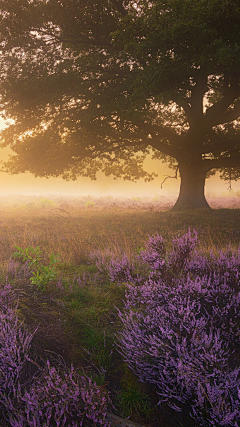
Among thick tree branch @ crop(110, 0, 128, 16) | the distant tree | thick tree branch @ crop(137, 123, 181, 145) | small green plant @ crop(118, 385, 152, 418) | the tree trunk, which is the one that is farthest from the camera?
the tree trunk

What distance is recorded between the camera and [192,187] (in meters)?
16.5

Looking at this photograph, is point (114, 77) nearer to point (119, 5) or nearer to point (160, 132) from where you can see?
point (119, 5)

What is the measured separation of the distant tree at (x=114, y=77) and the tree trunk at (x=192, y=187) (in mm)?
64

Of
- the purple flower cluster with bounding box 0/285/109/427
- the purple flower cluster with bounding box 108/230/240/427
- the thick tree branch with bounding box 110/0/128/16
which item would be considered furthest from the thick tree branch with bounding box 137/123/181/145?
the purple flower cluster with bounding box 0/285/109/427

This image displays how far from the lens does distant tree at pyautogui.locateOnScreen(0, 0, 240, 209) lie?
820 centimetres

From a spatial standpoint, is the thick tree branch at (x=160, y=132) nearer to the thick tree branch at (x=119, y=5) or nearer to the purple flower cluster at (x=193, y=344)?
the thick tree branch at (x=119, y=5)

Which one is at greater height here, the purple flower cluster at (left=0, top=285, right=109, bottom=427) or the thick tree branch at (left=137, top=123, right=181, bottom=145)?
the thick tree branch at (left=137, top=123, right=181, bottom=145)

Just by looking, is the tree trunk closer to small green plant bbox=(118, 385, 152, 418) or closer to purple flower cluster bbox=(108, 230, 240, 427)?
purple flower cluster bbox=(108, 230, 240, 427)

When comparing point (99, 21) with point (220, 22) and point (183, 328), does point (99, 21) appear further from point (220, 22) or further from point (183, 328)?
point (183, 328)

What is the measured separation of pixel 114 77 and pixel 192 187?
8004mm

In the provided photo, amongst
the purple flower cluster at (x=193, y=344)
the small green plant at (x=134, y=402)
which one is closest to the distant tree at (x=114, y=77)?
the purple flower cluster at (x=193, y=344)

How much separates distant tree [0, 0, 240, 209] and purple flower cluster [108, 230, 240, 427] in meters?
7.60

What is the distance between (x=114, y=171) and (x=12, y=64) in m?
12.6

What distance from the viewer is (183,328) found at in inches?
99.5
